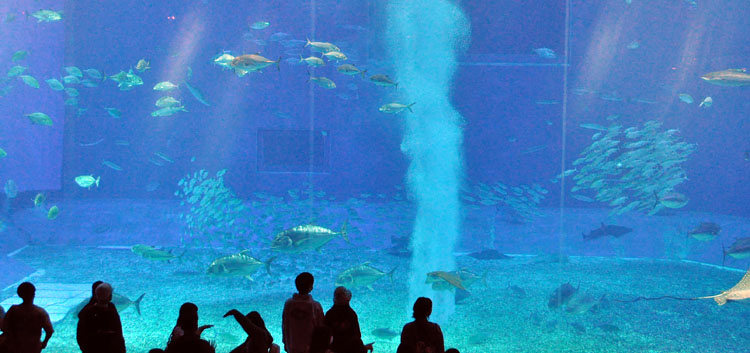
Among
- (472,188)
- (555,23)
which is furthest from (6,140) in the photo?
(555,23)

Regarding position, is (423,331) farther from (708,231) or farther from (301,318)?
(708,231)

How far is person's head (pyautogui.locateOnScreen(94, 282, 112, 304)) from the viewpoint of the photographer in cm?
220

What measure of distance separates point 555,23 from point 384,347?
11682 millimetres

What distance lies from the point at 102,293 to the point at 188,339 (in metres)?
0.64

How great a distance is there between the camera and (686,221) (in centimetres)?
1206

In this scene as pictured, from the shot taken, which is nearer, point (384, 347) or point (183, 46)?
point (384, 347)

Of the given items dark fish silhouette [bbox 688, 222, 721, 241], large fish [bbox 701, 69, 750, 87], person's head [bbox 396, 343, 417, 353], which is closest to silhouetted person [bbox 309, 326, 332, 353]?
person's head [bbox 396, 343, 417, 353]

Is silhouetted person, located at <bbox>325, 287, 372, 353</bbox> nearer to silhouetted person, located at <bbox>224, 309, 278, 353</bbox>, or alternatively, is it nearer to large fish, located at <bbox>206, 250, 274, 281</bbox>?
silhouetted person, located at <bbox>224, 309, 278, 353</bbox>

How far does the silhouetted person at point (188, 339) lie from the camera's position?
6.14 ft

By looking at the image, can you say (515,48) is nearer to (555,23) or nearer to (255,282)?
(555,23)

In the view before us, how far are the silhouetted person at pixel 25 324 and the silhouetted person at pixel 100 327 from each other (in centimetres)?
30

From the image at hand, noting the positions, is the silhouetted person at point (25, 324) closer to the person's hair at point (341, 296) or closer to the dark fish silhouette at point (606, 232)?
the person's hair at point (341, 296)

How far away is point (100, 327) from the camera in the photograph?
219cm

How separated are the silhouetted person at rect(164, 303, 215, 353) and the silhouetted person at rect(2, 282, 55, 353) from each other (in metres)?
0.92
